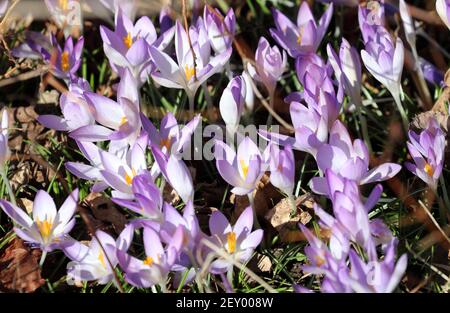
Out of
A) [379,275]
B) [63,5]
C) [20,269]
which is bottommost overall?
[20,269]

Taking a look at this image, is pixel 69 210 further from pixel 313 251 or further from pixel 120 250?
pixel 313 251

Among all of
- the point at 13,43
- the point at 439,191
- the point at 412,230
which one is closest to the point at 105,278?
the point at 412,230

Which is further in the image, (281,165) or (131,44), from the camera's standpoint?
(131,44)

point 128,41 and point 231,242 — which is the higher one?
point 128,41

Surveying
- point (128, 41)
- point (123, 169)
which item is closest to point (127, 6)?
point (128, 41)

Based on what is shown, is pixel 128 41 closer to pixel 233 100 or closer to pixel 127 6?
pixel 127 6

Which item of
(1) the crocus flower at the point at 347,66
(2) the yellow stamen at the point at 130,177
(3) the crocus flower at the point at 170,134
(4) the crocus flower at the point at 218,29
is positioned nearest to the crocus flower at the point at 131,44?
(4) the crocus flower at the point at 218,29

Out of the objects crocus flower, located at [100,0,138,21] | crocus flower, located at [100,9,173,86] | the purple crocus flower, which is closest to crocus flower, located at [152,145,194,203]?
the purple crocus flower
